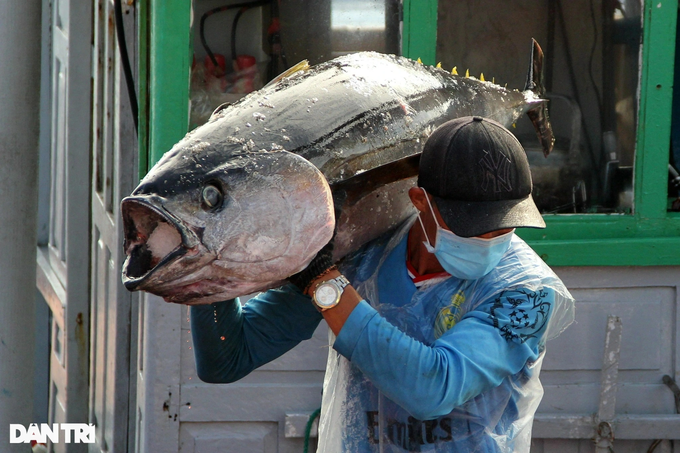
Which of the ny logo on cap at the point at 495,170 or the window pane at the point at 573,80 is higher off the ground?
the window pane at the point at 573,80

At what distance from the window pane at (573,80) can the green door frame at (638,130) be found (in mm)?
93

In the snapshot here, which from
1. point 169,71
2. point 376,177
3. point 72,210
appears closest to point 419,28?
point 169,71

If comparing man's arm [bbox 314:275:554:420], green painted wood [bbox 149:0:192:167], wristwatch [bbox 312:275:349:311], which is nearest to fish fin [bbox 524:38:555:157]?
man's arm [bbox 314:275:554:420]

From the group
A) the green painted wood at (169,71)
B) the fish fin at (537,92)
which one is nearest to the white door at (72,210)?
the green painted wood at (169,71)

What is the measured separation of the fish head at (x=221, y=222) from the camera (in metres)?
1.62

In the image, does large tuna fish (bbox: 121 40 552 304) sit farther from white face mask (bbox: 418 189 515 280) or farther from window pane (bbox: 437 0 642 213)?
window pane (bbox: 437 0 642 213)

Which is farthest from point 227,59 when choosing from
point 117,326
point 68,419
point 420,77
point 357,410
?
point 68,419

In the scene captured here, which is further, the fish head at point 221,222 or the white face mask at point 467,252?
the white face mask at point 467,252

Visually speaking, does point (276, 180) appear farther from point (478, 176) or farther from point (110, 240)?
point (110, 240)

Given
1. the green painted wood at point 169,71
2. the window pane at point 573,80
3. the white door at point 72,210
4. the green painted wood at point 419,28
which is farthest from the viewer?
the white door at point 72,210

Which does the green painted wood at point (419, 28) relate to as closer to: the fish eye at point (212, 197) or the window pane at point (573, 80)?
the window pane at point (573, 80)

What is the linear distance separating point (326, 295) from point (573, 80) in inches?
97.9

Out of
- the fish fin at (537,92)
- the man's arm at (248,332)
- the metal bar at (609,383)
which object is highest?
the fish fin at (537,92)

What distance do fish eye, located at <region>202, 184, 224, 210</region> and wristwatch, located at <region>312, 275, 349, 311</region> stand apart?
0.33 metres
